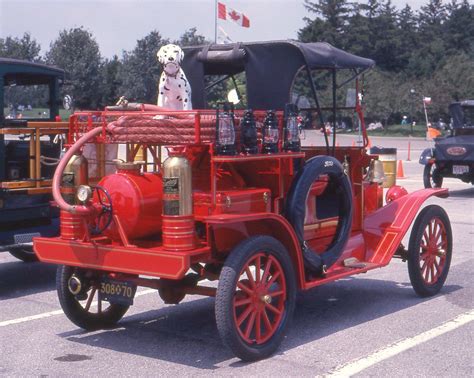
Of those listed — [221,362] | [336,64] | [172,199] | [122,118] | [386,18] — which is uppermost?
[386,18]

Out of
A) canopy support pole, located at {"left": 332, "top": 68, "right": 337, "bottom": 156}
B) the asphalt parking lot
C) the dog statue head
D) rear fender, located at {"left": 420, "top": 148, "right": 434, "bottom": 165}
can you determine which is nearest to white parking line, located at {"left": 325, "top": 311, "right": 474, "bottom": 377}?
the asphalt parking lot

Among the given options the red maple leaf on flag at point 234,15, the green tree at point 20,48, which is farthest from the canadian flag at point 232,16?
the green tree at point 20,48

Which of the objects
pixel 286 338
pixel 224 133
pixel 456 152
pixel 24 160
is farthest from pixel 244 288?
pixel 456 152

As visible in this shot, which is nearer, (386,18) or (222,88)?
(222,88)

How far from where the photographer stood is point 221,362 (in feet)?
18.6

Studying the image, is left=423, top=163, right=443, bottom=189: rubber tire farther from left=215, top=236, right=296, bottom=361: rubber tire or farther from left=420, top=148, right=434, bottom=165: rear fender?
left=215, top=236, right=296, bottom=361: rubber tire

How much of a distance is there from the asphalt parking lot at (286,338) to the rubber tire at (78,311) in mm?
83

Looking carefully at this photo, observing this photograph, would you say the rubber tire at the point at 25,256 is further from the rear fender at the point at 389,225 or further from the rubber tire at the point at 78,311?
the rear fender at the point at 389,225

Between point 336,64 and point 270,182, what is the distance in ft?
4.42

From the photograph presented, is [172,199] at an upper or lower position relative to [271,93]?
lower

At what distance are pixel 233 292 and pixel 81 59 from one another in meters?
42.4

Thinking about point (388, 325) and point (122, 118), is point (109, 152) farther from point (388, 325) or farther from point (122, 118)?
point (388, 325)

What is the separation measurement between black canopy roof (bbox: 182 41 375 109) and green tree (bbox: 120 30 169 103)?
3669cm

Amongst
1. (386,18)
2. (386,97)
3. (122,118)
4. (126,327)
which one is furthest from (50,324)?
(386,18)
